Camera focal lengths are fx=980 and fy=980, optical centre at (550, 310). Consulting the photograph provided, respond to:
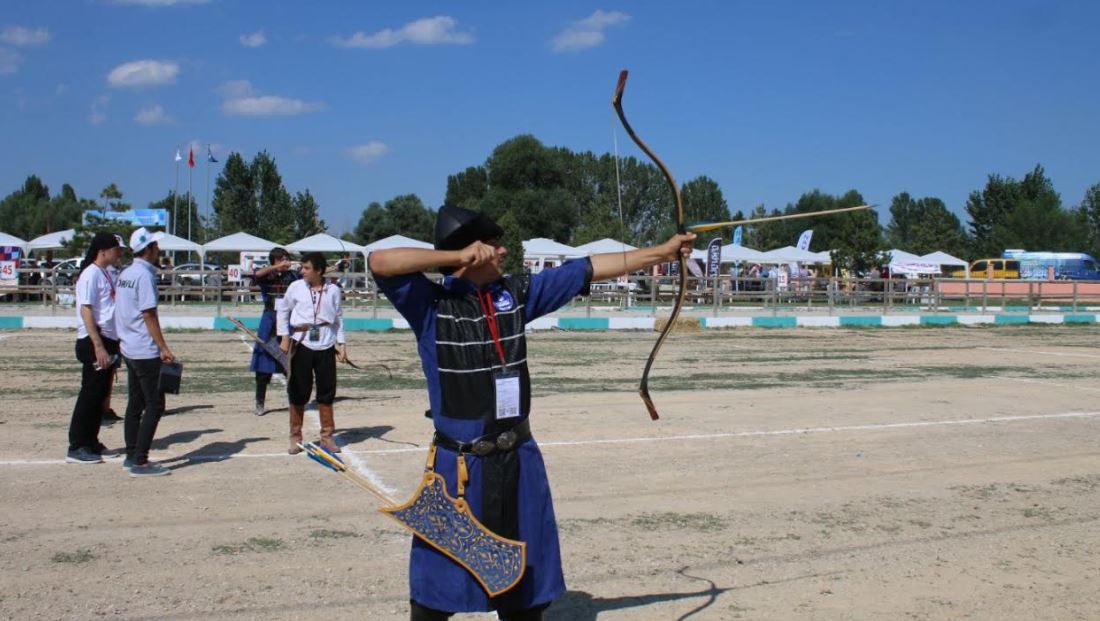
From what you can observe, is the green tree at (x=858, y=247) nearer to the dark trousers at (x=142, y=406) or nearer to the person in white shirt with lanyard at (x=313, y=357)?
the person in white shirt with lanyard at (x=313, y=357)

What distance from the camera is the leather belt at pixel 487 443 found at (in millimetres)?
3705

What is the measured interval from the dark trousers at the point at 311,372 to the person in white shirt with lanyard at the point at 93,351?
1506mm

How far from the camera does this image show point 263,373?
11.1 meters

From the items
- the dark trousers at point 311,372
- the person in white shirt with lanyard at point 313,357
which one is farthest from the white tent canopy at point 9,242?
the dark trousers at point 311,372

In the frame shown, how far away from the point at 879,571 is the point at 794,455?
11.0 feet

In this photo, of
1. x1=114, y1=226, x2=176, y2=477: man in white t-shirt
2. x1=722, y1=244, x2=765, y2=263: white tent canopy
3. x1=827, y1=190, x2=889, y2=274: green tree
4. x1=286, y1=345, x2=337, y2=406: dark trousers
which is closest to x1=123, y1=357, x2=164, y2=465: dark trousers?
x1=114, y1=226, x2=176, y2=477: man in white t-shirt

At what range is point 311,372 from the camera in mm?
8898

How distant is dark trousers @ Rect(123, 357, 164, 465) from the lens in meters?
7.76

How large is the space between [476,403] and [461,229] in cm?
68

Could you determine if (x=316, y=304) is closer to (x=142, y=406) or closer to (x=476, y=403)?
(x=142, y=406)

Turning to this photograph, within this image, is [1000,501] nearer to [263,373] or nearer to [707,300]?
[263,373]

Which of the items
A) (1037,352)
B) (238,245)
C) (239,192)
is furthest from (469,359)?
(239,192)

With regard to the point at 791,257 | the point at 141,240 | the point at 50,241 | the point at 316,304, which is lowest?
the point at 316,304

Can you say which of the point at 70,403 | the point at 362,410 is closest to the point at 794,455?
the point at 362,410
